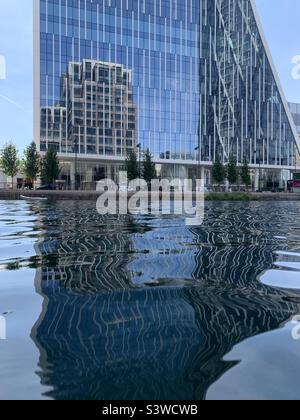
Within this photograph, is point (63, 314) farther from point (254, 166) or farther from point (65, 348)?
point (254, 166)

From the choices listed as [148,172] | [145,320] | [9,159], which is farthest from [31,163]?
[145,320]

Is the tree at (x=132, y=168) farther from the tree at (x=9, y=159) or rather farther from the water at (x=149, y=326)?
the water at (x=149, y=326)

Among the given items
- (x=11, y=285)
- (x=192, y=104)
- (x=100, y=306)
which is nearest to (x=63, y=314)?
(x=100, y=306)

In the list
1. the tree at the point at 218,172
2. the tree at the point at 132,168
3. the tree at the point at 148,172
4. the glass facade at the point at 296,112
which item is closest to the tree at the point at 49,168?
the tree at the point at 132,168

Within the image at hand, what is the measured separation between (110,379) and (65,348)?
544 millimetres

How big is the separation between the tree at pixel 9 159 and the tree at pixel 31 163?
1.56 metres

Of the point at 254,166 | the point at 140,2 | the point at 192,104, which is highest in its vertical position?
the point at 140,2

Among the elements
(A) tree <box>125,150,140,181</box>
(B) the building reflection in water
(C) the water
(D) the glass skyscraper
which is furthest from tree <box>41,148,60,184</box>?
(B) the building reflection in water

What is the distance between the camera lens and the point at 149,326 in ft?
10.1

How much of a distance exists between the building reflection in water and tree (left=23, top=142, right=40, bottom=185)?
162 feet

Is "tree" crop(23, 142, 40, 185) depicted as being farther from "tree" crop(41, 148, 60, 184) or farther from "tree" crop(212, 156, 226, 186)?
"tree" crop(212, 156, 226, 186)

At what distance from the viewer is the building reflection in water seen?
87.4 inches
